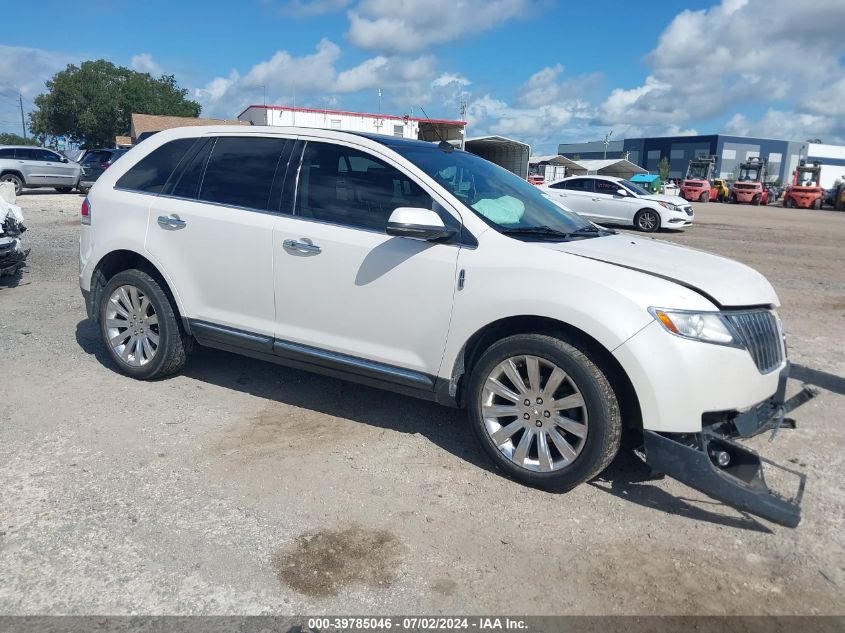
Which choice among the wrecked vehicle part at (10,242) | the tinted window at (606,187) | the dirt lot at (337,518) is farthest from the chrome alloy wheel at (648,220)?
the wrecked vehicle part at (10,242)

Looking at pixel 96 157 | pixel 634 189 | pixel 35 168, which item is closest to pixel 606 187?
pixel 634 189

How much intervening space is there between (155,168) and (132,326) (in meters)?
1.22

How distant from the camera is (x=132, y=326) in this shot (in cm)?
521

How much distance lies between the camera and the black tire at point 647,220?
64.4ft

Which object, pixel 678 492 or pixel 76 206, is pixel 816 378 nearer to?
pixel 678 492

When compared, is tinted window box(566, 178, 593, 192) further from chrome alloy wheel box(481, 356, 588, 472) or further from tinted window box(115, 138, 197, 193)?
chrome alloy wheel box(481, 356, 588, 472)

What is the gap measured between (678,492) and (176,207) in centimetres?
382

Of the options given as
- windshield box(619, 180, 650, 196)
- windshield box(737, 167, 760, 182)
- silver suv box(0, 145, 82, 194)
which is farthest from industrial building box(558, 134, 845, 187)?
silver suv box(0, 145, 82, 194)

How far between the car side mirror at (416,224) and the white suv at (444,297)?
0.04ft

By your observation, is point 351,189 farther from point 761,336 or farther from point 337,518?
point 761,336

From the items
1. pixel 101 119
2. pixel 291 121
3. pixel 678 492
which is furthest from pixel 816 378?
pixel 101 119

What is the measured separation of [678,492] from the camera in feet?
12.7

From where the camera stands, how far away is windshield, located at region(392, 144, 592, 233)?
415 cm

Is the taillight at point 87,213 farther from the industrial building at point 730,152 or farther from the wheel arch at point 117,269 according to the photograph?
the industrial building at point 730,152
